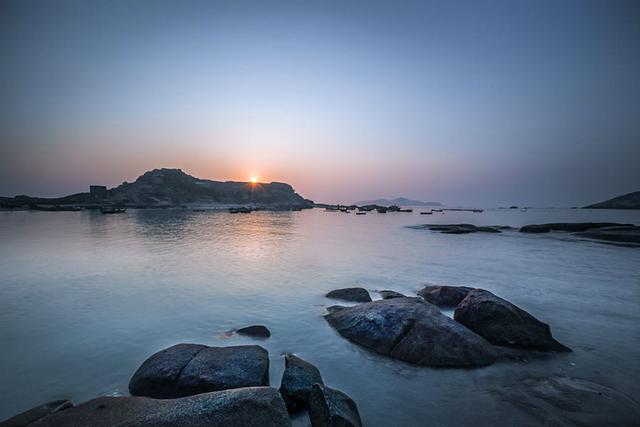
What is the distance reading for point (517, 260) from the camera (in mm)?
21234

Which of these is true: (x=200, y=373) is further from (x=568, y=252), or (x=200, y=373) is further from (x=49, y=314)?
(x=568, y=252)

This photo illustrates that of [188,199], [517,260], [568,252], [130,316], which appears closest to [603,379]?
[130,316]

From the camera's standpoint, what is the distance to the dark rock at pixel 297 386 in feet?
15.3

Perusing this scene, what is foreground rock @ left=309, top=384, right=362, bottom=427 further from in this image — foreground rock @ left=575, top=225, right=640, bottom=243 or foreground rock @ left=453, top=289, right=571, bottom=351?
foreground rock @ left=575, top=225, right=640, bottom=243

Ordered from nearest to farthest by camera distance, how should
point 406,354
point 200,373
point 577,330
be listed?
point 200,373 < point 406,354 < point 577,330

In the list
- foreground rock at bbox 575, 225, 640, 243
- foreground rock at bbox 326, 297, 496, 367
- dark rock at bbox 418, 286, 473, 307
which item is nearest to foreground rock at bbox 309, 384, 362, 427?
foreground rock at bbox 326, 297, 496, 367

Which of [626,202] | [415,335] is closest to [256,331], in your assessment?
[415,335]

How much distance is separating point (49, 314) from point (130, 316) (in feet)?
9.33

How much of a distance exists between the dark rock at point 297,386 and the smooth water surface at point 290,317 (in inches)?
38.1

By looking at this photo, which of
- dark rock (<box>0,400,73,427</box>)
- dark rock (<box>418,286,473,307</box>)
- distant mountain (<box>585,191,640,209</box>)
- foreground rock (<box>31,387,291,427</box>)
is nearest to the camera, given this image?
foreground rock (<box>31,387,291,427</box>)

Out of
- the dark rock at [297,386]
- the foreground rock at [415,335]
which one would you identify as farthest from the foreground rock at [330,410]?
the foreground rock at [415,335]

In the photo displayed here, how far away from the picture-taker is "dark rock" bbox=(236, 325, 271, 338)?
314 inches

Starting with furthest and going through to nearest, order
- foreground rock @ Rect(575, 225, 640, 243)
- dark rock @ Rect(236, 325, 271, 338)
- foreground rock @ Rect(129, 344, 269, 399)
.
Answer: foreground rock @ Rect(575, 225, 640, 243) → dark rock @ Rect(236, 325, 271, 338) → foreground rock @ Rect(129, 344, 269, 399)

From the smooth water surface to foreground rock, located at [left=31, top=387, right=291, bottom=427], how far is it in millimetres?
1893
